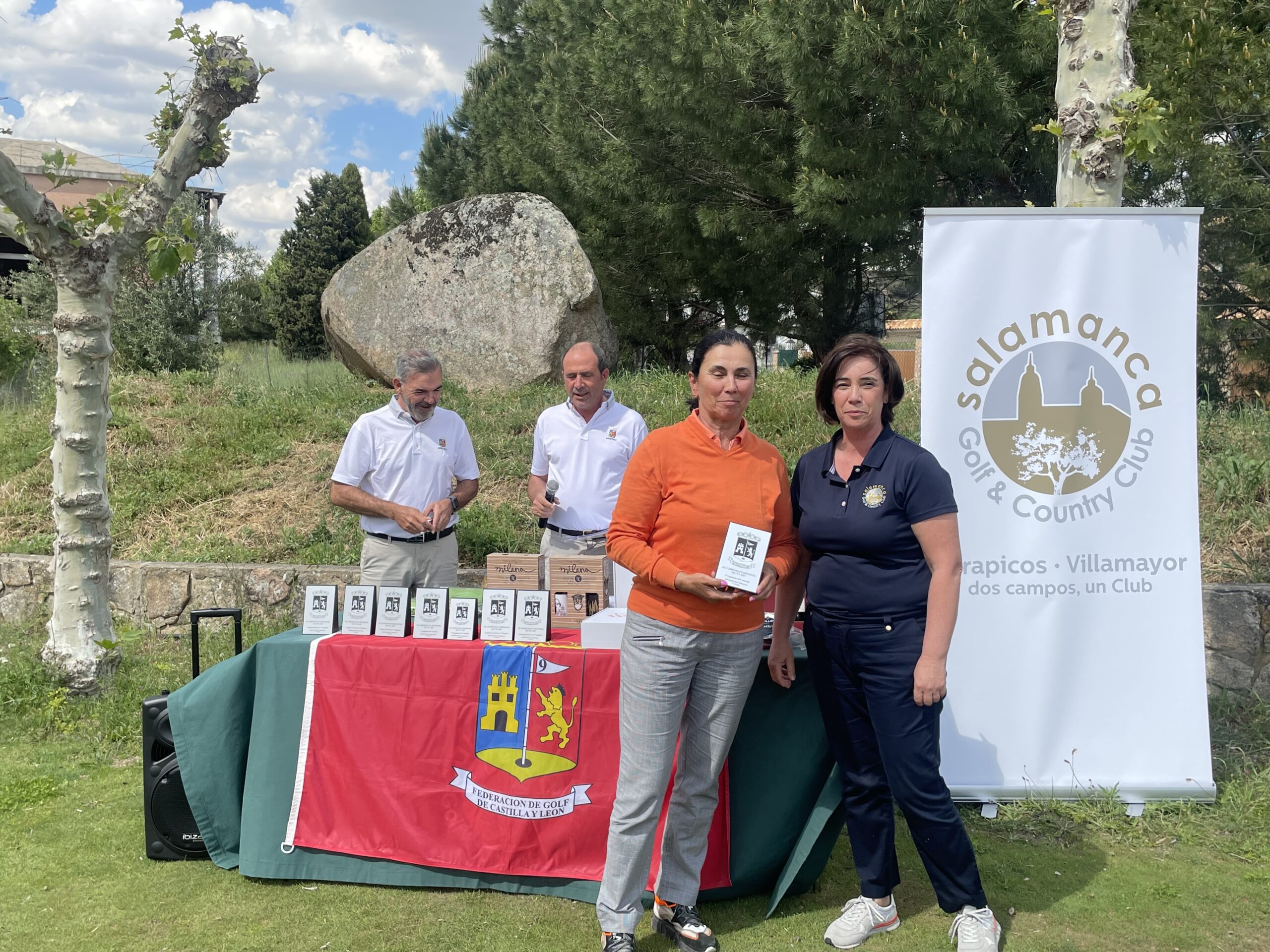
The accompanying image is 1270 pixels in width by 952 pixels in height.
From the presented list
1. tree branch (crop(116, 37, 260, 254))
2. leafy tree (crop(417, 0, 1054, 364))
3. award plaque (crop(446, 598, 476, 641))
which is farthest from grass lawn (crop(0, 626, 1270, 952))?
leafy tree (crop(417, 0, 1054, 364))

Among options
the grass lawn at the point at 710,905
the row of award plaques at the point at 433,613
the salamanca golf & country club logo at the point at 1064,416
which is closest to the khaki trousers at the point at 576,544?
the row of award plaques at the point at 433,613

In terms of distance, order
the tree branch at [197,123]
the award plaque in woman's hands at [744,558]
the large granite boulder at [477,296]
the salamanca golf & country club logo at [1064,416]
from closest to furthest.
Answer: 1. the award plaque in woman's hands at [744,558]
2. the salamanca golf & country club logo at [1064,416]
3. the tree branch at [197,123]
4. the large granite boulder at [477,296]

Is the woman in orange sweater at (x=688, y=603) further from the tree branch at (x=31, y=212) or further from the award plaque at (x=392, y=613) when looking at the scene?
the tree branch at (x=31, y=212)

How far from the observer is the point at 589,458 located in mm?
4395

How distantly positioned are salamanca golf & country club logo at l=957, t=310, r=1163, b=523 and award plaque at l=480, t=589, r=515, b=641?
196cm

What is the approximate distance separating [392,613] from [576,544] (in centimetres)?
111

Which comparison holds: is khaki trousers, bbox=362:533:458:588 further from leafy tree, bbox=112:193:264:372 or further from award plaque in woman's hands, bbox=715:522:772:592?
leafy tree, bbox=112:193:264:372

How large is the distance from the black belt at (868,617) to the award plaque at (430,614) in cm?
134

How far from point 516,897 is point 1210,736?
3.38 metres

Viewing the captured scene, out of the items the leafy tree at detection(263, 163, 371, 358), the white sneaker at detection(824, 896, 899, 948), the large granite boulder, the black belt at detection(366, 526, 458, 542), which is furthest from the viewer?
the leafy tree at detection(263, 163, 371, 358)

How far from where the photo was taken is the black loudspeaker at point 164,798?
3.46 metres

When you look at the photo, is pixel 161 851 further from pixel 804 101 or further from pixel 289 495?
pixel 804 101

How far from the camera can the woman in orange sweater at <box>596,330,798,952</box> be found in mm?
2715

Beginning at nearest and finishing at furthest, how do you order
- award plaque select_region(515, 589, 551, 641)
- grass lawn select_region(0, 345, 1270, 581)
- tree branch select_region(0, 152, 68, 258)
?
award plaque select_region(515, 589, 551, 641), tree branch select_region(0, 152, 68, 258), grass lawn select_region(0, 345, 1270, 581)
